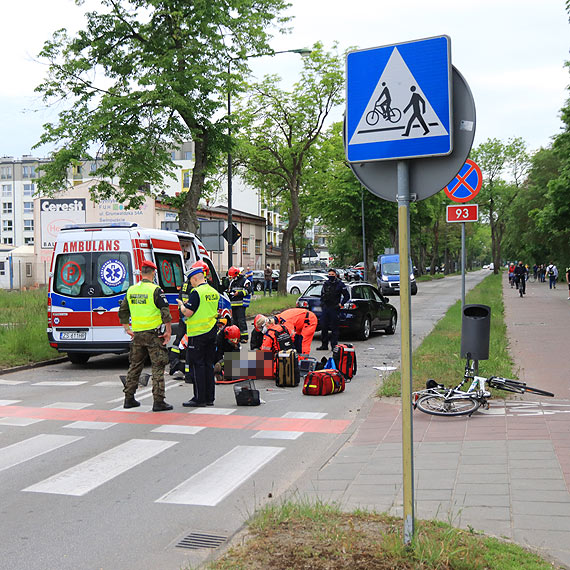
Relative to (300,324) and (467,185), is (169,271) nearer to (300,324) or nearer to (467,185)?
(300,324)

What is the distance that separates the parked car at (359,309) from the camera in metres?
17.9

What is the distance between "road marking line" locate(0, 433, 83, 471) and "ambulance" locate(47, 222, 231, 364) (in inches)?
214

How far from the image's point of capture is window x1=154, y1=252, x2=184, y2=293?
1402cm

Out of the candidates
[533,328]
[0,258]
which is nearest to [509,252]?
[0,258]

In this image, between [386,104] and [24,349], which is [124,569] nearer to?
[386,104]

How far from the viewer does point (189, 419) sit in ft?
28.7

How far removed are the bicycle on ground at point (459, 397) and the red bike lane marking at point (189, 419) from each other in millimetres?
961

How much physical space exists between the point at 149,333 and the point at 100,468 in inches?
122

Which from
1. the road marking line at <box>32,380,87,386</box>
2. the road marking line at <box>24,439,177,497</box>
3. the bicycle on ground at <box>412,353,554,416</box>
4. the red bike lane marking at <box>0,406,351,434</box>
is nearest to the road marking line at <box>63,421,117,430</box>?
the red bike lane marking at <box>0,406,351,434</box>

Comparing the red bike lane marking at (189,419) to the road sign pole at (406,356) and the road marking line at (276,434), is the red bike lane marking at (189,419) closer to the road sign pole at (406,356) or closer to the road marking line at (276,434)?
the road marking line at (276,434)

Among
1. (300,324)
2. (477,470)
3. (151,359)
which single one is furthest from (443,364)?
(477,470)

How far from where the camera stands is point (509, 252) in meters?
68.9

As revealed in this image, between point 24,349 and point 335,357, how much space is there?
6.54 metres

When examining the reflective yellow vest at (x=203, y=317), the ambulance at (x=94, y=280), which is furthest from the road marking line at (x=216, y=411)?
the ambulance at (x=94, y=280)
